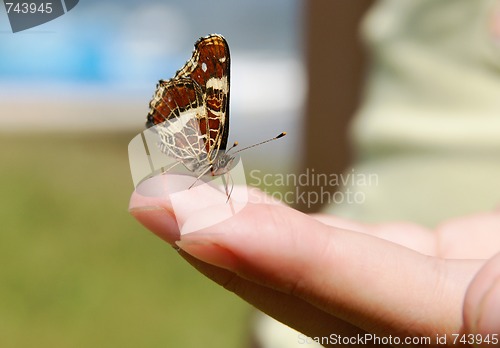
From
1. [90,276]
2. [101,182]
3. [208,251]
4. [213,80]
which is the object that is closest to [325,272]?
[208,251]

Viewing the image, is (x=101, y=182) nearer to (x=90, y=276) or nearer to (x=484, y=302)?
(x=90, y=276)

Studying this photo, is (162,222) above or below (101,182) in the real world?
above

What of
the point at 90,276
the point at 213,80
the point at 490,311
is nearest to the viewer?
the point at 490,311

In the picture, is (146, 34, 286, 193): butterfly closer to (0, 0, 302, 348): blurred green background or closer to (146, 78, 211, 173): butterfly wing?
(146, 78, 211, 173): butterfly wing

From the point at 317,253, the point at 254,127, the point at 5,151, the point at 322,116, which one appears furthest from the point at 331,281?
the point at 254,127

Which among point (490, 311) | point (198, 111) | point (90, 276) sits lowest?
point (90, 276)

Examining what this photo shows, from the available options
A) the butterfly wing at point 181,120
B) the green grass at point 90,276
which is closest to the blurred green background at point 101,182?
the green grass at point 90,276
